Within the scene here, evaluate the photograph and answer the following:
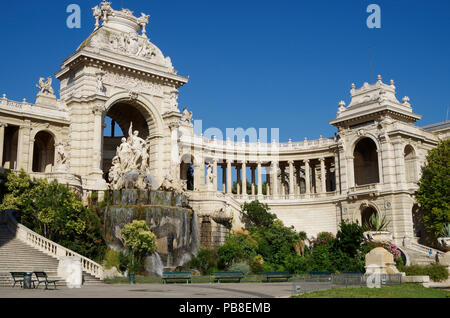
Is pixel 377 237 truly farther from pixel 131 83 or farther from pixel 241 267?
pixel 131 83

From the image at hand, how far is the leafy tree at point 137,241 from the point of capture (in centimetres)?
3578

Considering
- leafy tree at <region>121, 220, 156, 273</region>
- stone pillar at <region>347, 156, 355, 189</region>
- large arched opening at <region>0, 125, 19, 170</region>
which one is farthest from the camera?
stone pillar at <region>347, 156, 355, 189</region>

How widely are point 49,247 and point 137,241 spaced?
6.32 meters

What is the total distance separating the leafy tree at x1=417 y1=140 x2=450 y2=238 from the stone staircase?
37.7 m

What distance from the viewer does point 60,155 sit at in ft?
145

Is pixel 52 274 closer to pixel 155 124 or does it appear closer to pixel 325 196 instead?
pixel 155 124

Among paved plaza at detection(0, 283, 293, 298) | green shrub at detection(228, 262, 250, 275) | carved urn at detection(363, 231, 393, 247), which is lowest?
paved plaza at detection(0, 283, 293, 298)

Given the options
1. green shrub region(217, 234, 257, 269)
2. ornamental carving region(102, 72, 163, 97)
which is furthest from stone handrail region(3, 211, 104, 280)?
ornamental carving region(102, 72, 163, 97)

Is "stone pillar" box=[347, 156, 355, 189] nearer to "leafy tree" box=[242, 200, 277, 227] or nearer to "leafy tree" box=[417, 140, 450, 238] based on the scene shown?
"leafy tree" box=[417, 140, 450, 238]

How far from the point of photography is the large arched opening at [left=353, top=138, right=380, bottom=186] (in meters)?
65.8

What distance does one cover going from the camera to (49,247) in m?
31.5

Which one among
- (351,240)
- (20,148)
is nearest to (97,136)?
(20,148)
